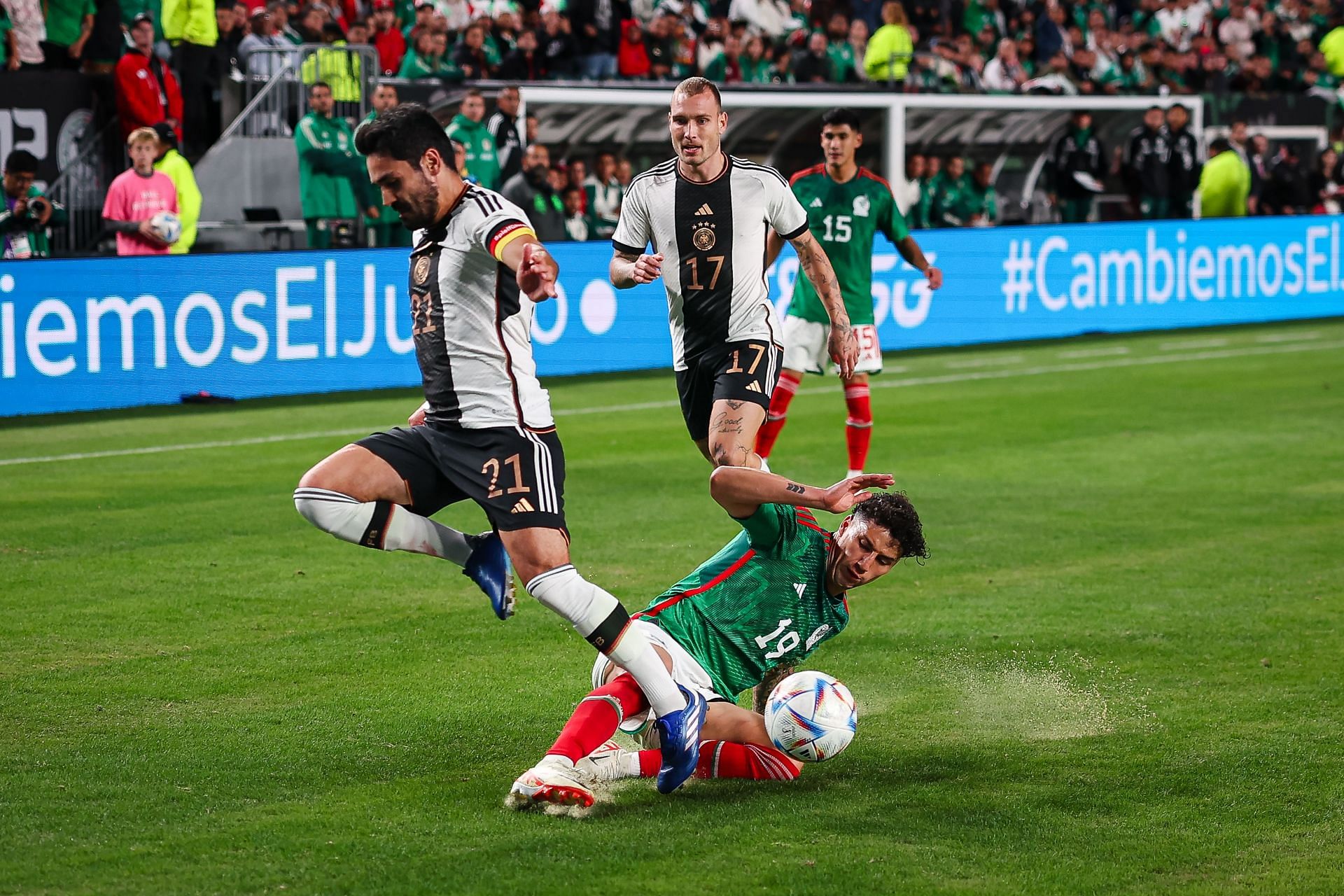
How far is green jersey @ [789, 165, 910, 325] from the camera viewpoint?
11.4 m

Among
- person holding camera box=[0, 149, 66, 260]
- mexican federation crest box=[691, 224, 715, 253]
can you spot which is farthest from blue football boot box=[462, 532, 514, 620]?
person holding camera box=[0, 149, 66, 260]

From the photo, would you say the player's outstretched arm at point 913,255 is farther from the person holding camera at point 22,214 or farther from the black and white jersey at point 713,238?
the person holding camera at point 22,214

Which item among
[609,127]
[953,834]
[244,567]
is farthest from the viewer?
[609,127]

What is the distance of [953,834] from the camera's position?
478 centimetres

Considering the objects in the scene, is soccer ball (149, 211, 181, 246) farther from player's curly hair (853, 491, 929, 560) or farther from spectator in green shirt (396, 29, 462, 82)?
player's curly hair (853, 491, 929, 560)

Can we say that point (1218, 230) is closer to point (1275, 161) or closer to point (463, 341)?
point (1275, 161)

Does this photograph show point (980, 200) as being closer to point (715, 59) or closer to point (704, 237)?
point (715, 59)

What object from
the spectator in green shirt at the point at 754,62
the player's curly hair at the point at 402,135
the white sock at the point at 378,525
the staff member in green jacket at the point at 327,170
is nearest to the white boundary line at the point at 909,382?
the staff member in green jacket at the point at 327,170

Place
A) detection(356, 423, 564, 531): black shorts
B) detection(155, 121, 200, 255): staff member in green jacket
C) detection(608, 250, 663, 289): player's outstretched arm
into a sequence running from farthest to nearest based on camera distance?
detection(155, 121, 200, 255): staff member in green jacket, detection(608, 250, 663, 289): player's outstretched arm, detection(356, 423, 564, 531): black shorts

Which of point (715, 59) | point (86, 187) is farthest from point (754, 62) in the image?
point (86, 187)

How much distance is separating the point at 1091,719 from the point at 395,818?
2.49 metres

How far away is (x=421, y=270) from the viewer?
5.25m

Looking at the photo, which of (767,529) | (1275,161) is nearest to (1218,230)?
(1275,161)

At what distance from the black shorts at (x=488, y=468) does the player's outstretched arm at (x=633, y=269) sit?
1167 mm
